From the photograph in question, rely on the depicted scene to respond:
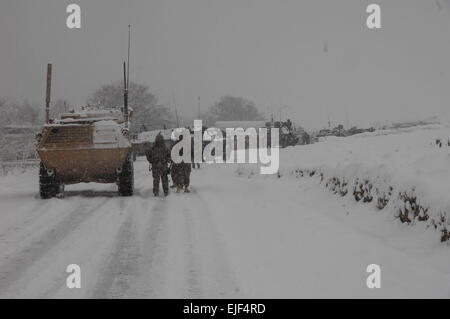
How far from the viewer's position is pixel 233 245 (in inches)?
258

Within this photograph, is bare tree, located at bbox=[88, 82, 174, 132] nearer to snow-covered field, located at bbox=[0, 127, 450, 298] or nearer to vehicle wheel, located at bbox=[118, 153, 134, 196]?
vehicle wheel, located at bbox=[118, 153, 134, 196]

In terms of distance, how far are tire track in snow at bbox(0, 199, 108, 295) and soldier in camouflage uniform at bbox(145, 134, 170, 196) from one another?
327 cm

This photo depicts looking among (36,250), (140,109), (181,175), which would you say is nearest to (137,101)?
(140,109)

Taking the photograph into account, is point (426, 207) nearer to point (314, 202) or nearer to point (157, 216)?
point (314, 202)

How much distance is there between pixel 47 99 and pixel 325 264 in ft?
33.7

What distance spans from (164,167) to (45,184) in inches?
119

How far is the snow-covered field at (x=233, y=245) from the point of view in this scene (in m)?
4.79

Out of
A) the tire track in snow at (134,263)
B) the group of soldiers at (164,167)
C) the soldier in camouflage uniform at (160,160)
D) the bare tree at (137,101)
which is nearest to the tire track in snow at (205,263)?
the tire track in snow at (134,263)

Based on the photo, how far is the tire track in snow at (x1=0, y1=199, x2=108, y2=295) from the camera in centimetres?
517

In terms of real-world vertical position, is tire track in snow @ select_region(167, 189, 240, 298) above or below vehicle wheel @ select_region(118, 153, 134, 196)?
below

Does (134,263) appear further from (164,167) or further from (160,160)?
(160,160)

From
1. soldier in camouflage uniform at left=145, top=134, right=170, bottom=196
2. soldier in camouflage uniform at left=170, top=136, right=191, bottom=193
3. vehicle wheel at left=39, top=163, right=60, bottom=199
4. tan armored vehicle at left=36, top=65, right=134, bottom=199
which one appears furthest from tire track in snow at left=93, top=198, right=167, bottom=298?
soldier in camouflage uniform at left=170, top=136, right=191, bottom=193

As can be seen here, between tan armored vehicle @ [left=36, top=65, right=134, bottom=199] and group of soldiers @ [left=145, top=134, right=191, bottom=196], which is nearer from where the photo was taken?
tan armored vehicle @ [left=36, top=65, right=134, bottom=199]

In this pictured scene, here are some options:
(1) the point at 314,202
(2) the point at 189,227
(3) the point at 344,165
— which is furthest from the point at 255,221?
(3) the point at 344,165
